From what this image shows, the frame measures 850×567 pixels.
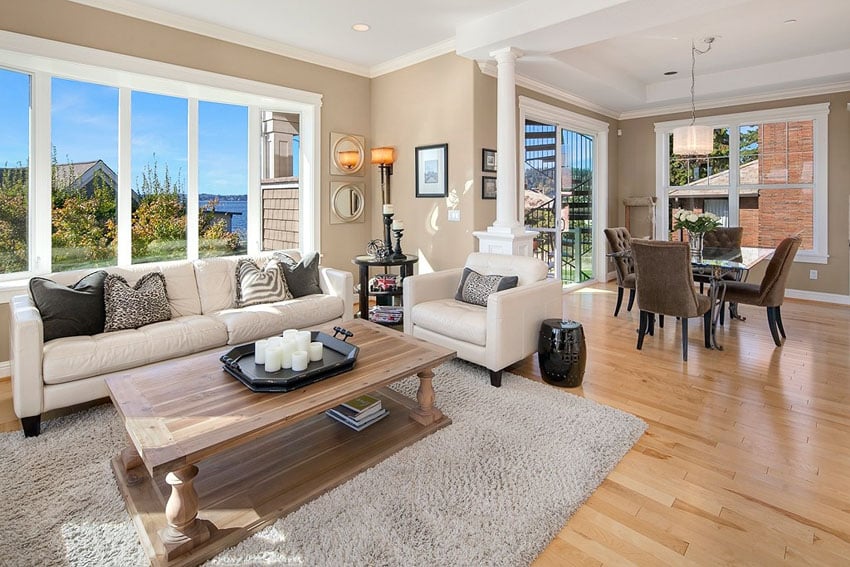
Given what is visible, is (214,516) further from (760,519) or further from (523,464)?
(760,519)

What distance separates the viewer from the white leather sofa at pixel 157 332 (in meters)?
2.51

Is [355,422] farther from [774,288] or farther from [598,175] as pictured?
[598,175]

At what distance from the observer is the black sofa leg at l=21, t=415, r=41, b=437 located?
2.50 m

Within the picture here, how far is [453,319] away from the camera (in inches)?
134

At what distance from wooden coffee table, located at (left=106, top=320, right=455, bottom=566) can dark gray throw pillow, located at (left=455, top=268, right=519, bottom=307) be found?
1101mm

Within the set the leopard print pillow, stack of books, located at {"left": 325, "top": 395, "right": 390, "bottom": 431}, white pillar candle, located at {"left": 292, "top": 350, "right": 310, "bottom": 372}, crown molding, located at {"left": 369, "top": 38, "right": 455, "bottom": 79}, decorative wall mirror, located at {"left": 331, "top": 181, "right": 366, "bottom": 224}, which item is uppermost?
crown molding, located at {"left": 369, "top": 38, "right": 455, "bottom": 79}

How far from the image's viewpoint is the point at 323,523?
1.82m

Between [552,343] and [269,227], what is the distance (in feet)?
10.8

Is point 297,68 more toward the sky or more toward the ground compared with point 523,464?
more toward the sky

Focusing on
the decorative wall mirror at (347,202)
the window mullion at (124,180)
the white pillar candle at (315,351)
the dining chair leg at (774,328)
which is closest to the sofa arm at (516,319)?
the white pillar candle at (315,351)

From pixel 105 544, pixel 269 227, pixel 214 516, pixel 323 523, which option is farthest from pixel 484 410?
pixel 269 227

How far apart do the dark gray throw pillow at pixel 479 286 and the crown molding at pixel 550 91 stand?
2.24 meters

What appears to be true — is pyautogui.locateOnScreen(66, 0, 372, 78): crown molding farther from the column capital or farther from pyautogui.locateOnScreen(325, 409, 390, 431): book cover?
pyautogui.locateOnScreen(325, 409, 390, 431): book cover

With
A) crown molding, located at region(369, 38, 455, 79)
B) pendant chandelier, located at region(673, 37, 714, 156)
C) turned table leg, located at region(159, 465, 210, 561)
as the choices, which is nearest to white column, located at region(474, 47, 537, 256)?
crown molding, located at region(369, 38, 455, 79)
